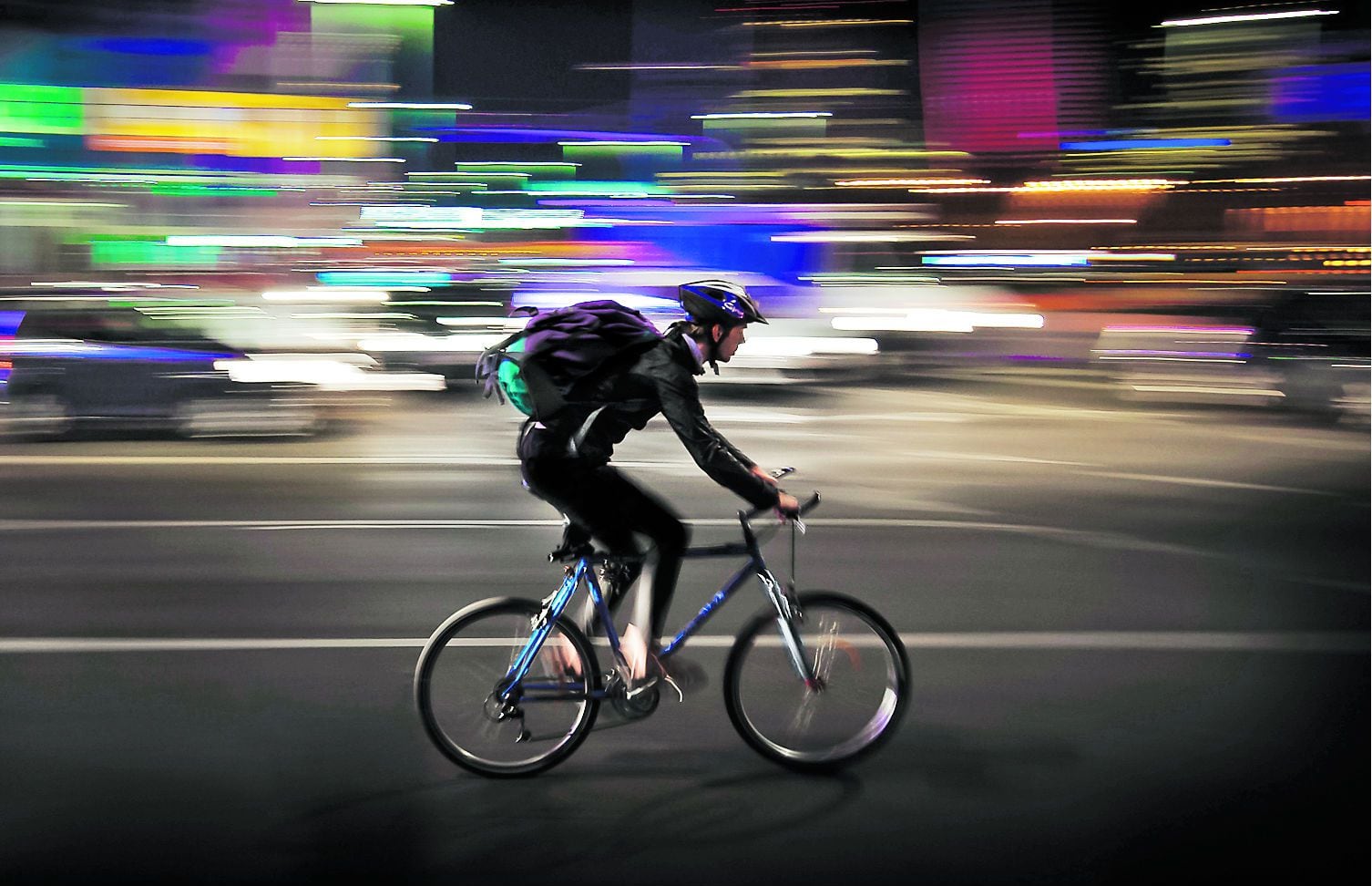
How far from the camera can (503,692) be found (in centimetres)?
451

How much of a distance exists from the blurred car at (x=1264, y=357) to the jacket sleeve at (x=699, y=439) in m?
15.2

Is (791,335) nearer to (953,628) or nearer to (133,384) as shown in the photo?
(133,384)

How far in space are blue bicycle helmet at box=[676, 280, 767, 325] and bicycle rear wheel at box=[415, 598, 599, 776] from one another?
110 cm

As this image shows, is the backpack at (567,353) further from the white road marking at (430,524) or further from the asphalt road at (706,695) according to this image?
the white road marking at (430,524)

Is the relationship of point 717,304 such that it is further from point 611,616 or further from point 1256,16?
point 1256,16

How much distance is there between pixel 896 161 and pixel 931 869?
7009 cm

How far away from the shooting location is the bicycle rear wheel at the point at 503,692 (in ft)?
14.5

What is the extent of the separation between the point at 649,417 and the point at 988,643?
275 centimetres

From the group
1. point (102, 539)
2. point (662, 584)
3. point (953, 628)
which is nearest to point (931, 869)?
point (662, 584)

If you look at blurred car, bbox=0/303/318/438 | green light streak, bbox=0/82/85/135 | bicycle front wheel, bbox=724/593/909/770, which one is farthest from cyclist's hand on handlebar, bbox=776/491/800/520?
green light streak, bbox=0/82/85/135

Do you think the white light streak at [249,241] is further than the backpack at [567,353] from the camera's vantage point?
Yes

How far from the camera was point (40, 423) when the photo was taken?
14.4 meters

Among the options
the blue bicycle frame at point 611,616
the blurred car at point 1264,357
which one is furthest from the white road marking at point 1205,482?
the blue bicycle frame at point 611,616

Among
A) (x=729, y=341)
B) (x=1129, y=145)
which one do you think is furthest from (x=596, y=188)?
(x=729, y=341)
